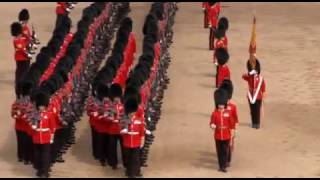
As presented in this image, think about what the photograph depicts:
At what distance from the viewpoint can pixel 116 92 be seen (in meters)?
11.7

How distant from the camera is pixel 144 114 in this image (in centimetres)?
1208

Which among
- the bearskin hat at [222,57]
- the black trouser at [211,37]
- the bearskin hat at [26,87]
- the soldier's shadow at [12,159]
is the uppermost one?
the bearskin hat at [26,87]

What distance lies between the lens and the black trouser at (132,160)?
11500 mm

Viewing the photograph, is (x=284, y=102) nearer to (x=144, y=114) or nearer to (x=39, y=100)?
(x=144, y=114)

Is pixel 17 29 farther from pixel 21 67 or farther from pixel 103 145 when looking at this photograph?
pixel 103 145

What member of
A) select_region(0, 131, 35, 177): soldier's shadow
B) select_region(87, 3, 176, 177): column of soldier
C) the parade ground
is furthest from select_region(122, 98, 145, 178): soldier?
select_region(0, 131, 35, 177): soldier's shadow

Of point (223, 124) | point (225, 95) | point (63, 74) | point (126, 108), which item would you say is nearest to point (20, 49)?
point (63, 74)

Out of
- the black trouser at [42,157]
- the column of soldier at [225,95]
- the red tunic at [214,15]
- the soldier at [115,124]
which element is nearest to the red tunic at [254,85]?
the column of soldier at [225,95]

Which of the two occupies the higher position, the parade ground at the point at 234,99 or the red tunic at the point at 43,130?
the red tunic at the point at 43,130

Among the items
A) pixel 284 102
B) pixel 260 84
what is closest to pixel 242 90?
pixel 284 102

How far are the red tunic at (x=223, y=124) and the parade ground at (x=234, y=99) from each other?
0.55m

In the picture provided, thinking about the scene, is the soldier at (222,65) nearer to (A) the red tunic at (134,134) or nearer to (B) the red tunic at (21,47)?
(B) the red tunic at (21,47)

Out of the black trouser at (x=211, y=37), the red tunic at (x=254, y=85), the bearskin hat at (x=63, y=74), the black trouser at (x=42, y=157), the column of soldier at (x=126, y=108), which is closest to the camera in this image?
the column of soldier at (x=126, y=108)

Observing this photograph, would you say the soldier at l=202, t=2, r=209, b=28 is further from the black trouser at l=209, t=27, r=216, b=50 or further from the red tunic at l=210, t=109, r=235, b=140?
the red tunic at l=210, t=109, r=235, b=140
